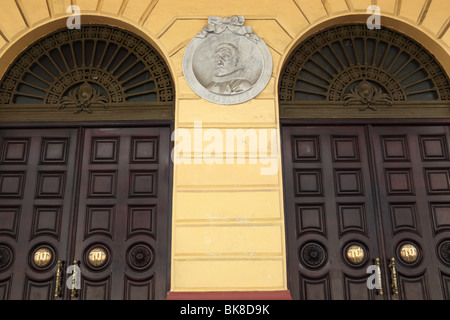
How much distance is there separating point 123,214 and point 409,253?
4052 mm

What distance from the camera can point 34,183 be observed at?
652cm

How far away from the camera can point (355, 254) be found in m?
6.24

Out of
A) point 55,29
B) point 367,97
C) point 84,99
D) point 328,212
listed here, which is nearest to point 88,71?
point 84,99

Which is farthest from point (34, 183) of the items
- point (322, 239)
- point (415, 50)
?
point (415, 50)

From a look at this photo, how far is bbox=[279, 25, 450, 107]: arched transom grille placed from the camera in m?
6.89

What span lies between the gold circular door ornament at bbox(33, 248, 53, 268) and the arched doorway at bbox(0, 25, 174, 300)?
14mm

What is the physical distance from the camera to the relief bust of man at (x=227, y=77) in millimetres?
6516

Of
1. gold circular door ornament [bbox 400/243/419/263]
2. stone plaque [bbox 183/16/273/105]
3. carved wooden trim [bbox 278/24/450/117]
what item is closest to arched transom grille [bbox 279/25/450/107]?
carved wooden trim [bbox 278/24/450/117]

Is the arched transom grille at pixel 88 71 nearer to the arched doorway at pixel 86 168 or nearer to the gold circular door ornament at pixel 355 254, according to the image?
the arched doorway at pixel 86 168

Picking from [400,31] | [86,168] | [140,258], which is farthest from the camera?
[400,31]

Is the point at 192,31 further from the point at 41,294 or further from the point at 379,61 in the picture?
the point at 41,294

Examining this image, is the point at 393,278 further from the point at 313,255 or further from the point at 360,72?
the point at 360,72

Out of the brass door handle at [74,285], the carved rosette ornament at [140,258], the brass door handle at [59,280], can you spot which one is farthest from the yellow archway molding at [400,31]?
the brass door handle at [59,280]

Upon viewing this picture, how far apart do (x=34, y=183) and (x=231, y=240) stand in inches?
119
